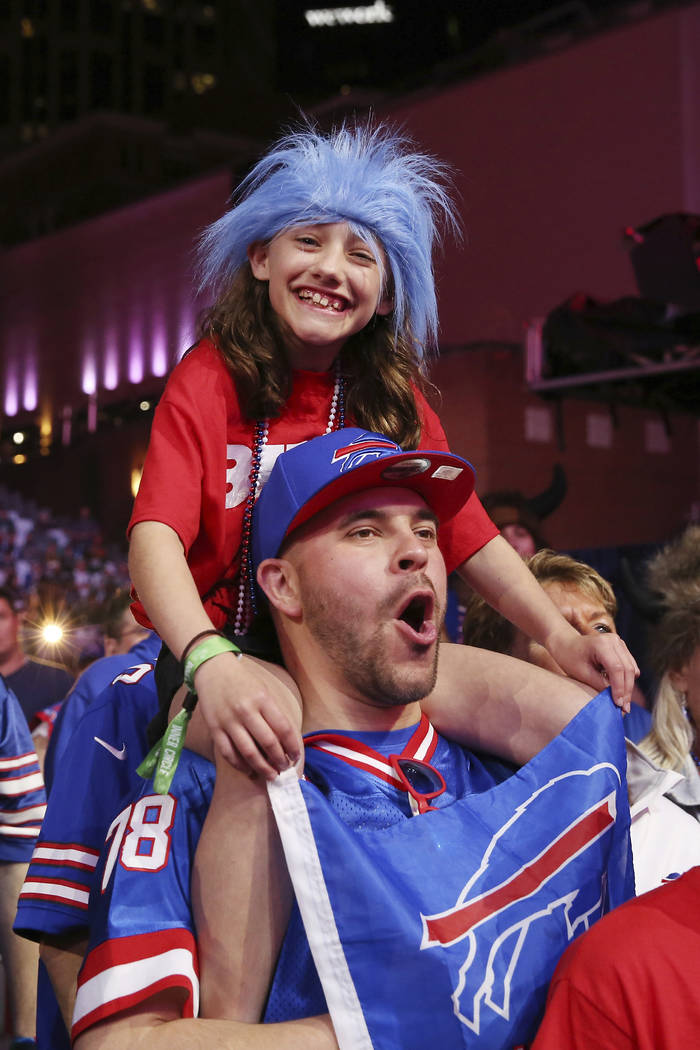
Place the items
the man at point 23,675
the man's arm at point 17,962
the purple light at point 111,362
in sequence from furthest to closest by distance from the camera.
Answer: the purple light at point 111,362
the man at point 23,675
the man's arm at point 17,962

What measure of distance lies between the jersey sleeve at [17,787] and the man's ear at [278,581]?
6.93ft

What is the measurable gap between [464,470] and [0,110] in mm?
28428

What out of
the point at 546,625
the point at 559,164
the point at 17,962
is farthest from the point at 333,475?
the point at 559,164

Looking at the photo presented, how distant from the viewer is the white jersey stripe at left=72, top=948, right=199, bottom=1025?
133cm

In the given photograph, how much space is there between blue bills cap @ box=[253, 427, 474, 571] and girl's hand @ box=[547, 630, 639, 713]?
31 centimetres

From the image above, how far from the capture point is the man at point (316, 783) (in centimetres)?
133

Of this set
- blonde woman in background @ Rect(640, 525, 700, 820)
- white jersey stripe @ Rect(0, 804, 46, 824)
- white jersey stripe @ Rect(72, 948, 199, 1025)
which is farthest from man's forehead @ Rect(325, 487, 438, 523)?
white jersey stripe @ Rect(0, 804, 46, 824)

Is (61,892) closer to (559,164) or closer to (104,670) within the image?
(104,670)

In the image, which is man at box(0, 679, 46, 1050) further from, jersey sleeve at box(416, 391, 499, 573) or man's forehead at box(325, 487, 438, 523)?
man's forehead at box(325, 487, 438, 523)

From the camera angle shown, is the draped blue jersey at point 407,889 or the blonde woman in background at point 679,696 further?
the blonde woman in background at point 679,696

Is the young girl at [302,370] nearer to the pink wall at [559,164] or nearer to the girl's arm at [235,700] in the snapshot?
the girl's arm at [235,700]

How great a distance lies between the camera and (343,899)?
130 centimetres

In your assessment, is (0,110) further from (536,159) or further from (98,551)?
(536,159)

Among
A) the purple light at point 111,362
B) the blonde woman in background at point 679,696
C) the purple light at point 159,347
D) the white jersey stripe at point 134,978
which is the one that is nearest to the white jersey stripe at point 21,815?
the blonde woman in background at point 679,696
